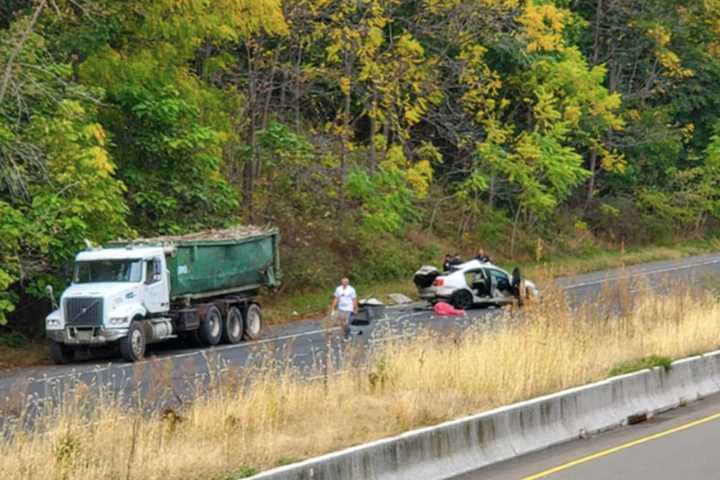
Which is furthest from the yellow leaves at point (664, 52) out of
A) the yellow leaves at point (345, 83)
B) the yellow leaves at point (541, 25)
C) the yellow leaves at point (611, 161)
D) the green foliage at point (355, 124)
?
the yellow leaves at point (345, 83)

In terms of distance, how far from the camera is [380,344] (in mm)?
15273

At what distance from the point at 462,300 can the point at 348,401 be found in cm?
2356

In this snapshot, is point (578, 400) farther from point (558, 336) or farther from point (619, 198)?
point (619, 198)

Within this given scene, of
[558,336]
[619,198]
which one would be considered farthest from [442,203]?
[558,336]

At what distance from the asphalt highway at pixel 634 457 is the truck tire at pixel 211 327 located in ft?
51.3

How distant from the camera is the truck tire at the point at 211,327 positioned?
95.7 ft

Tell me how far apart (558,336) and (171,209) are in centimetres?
1957

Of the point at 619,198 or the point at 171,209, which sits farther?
the point at 619,198

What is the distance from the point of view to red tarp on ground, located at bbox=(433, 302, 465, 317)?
111ft

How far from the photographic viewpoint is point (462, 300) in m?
36.2

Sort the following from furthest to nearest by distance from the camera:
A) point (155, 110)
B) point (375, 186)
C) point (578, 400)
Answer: point (375, 186) → point (155, 110) → point (578, 400)

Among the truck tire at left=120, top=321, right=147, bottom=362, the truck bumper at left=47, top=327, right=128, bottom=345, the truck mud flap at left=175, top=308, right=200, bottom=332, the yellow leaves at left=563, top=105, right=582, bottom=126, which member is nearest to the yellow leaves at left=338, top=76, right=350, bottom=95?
the truck mud flap at left=175, top=308, right=200, bottom=332

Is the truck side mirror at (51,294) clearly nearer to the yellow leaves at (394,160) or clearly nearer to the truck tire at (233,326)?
the truck tire at (233,326)

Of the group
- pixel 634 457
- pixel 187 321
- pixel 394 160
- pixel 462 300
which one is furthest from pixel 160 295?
pixel 634 457
